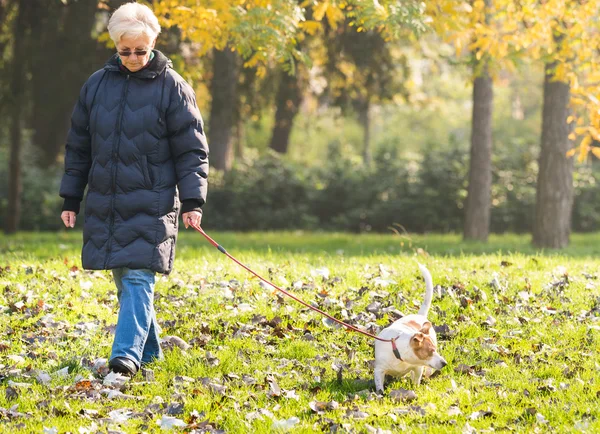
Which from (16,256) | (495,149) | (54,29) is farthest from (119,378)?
(495,149)

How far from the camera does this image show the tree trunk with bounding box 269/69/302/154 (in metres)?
18.8

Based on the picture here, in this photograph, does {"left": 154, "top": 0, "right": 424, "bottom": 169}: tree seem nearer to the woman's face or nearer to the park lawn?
the park lawn

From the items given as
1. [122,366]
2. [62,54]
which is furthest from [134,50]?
[62,54]

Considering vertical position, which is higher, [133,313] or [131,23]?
[131,23]

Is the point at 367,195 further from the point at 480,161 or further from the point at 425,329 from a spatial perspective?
the point at 425,329

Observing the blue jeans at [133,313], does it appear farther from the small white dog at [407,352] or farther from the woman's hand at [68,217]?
the small white dog at [407,352]

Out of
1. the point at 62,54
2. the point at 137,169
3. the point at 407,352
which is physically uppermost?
the point at 62,54

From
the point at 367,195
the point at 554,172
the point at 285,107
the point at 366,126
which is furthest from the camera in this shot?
the point at 366,126

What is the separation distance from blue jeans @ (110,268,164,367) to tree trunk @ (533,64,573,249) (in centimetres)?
847

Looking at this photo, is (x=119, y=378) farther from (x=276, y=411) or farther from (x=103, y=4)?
(x=103, y=4)

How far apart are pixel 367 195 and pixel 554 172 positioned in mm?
6014

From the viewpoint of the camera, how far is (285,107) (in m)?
20.5

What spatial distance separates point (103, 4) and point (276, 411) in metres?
6.66

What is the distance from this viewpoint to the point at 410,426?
4.32 metres
